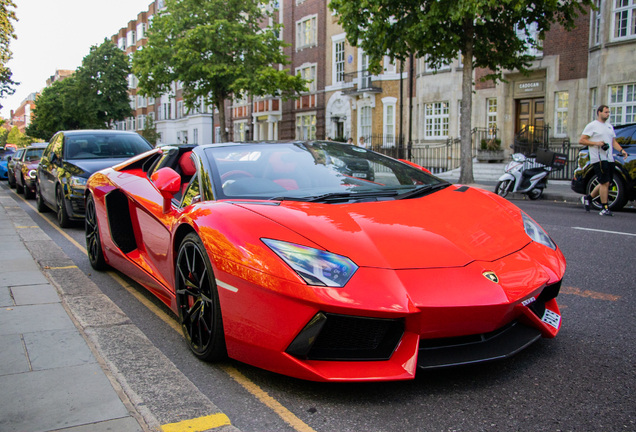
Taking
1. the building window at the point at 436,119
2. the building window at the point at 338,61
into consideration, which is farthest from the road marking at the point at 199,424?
the building window at the point at 338,61

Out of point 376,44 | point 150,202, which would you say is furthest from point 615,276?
point 376,44

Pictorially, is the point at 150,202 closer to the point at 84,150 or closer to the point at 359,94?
the point at 84,150

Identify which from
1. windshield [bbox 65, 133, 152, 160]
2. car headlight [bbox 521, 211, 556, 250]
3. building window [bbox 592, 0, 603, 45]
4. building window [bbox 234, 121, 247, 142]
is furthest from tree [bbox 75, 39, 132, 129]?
car headlight [bbox 521, 211, 556, 250]

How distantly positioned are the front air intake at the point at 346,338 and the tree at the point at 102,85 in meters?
57.7

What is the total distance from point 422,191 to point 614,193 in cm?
872

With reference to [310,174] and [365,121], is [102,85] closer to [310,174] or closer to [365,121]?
[365,121]

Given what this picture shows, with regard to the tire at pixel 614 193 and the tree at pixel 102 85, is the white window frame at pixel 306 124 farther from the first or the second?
the tire at pixel 614 193

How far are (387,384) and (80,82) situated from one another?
194 feet

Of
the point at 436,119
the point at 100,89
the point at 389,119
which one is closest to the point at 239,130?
the point at 100,89

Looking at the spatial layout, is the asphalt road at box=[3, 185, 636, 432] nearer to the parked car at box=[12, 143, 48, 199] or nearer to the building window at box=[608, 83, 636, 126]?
the parked car at box=[12, 143, 48, 199]

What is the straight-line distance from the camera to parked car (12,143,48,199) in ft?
47.7

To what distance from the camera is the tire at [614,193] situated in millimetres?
10523

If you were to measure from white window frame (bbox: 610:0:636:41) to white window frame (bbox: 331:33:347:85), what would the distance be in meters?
18.4

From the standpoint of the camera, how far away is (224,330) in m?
2.86
